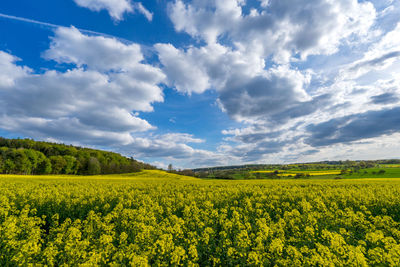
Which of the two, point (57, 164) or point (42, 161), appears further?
point (57, 164)

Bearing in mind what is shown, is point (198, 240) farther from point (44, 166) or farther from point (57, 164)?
point (44, 166)

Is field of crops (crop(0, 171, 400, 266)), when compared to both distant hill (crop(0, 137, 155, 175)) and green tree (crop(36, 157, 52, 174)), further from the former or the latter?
green tree (crop(36, 157, 52, 174))

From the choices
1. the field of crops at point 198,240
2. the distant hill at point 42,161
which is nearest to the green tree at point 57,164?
the distant hill at point 42,161

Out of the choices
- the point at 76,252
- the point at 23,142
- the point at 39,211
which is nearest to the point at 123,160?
the point at 23,142

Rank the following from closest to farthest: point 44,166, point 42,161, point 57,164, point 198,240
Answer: point 198,240
point 42,161
point 44,166
point 57,164

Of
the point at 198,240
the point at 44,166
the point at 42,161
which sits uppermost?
the point at 42,161

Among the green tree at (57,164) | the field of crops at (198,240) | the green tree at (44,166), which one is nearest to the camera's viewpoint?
the field of crops at (198,240)

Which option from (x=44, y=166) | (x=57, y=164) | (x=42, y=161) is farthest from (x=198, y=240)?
(x=44, y=166)

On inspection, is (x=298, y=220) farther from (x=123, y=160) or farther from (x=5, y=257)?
(x=123, y=160)

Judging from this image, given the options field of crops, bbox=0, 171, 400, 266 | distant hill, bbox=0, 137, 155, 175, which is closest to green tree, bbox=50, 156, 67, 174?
distant hill, bbox=0, 137, 155, 175

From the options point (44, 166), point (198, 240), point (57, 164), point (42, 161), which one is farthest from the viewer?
point (57, 164)

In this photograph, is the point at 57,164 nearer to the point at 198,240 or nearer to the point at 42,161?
the point at 42,161

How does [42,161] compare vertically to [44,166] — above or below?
above

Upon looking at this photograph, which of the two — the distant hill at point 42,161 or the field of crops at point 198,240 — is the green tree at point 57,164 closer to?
the distant hill at point 42,161
